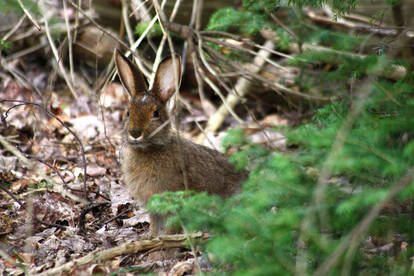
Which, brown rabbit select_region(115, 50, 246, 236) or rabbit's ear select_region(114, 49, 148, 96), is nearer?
brown rabbit select_region(115, 50, 246, 236)

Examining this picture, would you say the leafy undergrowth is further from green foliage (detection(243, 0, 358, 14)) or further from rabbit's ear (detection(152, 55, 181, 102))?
green foliage (detection(243, 0, 358, 14))

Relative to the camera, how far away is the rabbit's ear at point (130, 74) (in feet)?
17.8

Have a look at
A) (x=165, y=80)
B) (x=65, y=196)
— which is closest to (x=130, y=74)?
(x=165, y=80)

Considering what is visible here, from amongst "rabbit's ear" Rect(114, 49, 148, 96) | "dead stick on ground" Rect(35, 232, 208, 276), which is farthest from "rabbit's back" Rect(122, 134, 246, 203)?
"dead stick on ground" Rect(35, 232, 208, 276)

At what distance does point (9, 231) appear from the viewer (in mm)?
5051

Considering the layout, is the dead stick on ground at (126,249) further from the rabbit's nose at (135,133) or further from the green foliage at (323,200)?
Result: the rabbit's nose at (135,133)

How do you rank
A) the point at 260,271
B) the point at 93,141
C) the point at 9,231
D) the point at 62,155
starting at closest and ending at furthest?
the point at 260,271, the point at 9,231, the point at 62,155, the point at 93,141

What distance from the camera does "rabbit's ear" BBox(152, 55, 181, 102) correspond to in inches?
211

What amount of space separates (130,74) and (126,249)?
2.23 m

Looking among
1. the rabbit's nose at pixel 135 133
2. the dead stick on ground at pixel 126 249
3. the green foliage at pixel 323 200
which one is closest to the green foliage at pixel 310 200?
the green foliage at pixel 323 200

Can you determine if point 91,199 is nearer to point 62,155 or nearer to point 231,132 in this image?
point 62,155

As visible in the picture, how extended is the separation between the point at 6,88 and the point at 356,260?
763cm

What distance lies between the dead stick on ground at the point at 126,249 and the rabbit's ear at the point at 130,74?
1.98 meters

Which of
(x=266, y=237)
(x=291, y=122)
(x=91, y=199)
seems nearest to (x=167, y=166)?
(x=91, y=199)
